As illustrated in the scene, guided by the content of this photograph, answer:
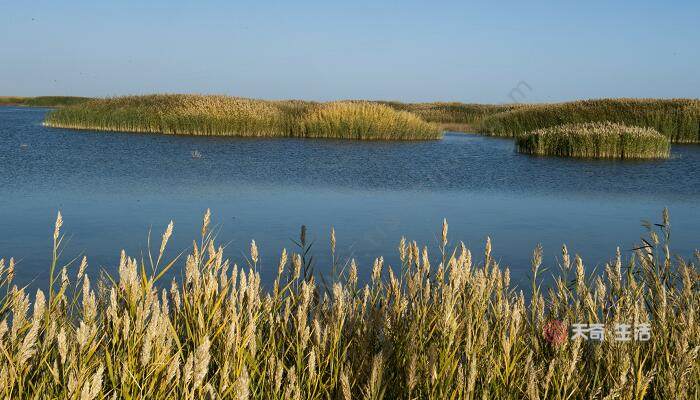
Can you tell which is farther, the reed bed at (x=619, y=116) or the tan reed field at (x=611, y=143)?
the reed bed at (x=619, y=116)

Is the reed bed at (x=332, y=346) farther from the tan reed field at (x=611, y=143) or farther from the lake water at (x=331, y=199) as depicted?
the tan reed field at (x=611, y=143)

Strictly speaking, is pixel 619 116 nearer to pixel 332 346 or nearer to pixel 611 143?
pixel 611 143

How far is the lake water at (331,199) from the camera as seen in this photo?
7.45 m

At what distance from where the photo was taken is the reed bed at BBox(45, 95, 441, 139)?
2839cm

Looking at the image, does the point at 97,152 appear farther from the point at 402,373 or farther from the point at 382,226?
the point at 402,373

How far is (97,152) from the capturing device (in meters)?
20.2

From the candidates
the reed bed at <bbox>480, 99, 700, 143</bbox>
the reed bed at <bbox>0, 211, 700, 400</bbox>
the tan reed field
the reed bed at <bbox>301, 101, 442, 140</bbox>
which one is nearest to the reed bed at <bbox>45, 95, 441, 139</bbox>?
the reed bed at <bbox>301, 101, 442, 140</bbox>

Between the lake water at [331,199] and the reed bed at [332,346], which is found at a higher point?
the reed bed at [332,346]

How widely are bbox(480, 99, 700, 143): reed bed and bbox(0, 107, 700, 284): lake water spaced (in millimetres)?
7504

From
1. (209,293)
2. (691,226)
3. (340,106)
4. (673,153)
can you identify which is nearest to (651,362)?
(209,293)

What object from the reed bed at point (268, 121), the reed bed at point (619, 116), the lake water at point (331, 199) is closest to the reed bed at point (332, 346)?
the lake water at point (331, 199)

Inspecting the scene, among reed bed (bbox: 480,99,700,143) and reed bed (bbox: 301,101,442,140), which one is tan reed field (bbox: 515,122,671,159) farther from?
reed bed (bbox: 480,99,700,143)

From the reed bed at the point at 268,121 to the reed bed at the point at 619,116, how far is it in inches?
202

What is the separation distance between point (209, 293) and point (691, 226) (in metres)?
8.70
